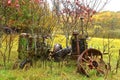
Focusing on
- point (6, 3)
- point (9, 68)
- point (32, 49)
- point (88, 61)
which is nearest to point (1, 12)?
point (6, 3)

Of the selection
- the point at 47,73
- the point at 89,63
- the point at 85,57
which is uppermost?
the point at 85,57

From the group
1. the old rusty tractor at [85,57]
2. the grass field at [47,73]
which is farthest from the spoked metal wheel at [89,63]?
the grass field at [47,73]

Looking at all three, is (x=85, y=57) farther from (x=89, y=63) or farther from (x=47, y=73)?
(x=47, y=73)

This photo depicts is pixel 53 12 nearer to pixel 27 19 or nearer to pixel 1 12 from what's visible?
pixel 1 12

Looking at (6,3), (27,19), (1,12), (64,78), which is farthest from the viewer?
(27,19)

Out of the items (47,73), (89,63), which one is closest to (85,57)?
(89,63)

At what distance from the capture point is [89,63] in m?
12.5

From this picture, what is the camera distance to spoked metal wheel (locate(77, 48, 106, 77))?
485 inches

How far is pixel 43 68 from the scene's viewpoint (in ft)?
41.1

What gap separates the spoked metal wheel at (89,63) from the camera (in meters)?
12.3

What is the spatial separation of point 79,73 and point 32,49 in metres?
2.70

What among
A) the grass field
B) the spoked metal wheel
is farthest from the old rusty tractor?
the grass field

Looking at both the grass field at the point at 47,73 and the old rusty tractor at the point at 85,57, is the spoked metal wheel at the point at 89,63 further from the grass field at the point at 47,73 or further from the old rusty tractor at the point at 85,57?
the grass field at the point at 47,73

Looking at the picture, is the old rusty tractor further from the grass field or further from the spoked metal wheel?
the grass field
